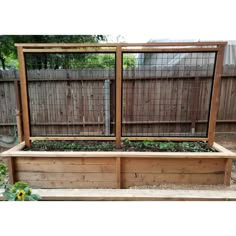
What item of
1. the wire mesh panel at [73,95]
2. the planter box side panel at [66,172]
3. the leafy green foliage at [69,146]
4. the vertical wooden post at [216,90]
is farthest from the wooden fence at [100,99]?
the planter box side panel at [66,172]

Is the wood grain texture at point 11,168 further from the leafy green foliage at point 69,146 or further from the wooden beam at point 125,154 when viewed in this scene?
the leafy green foliage at point 69,146

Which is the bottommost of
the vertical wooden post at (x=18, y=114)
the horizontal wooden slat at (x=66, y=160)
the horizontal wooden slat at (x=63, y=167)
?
the horizontal wooden slat at (x=63, y=167)

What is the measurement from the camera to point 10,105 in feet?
11.6

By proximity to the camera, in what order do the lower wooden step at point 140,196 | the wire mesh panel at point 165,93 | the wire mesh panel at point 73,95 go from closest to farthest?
1. the lower wooden step at point 140,196
2. the wire mesh panel at point 73,95
3. the wire mesh panel at point 165,93

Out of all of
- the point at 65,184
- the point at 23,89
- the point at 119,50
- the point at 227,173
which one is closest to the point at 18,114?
the point at 23,89

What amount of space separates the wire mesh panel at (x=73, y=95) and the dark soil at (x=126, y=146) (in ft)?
2.47

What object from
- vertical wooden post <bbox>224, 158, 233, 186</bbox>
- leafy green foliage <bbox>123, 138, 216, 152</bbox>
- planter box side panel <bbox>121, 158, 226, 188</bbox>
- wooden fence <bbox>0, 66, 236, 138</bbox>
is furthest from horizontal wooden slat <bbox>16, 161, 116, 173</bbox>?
vertical wooden post <bbox>224, 158, 233, 186</bbox>

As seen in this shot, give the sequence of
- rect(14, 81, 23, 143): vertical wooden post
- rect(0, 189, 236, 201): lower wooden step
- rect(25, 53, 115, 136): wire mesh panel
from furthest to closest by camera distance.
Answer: rect(25, 53, 115, 136): wire mesh panel < rect(14, 81, 23, 143): vertical wooden post < rect(0, 189, 236, 201): lower wooden step

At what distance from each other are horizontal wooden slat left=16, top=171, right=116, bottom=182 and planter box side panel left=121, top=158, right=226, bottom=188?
8.9 inches

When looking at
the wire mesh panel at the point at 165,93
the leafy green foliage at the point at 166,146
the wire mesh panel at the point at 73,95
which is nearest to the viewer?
the leafy green foliage at the point at 166,146

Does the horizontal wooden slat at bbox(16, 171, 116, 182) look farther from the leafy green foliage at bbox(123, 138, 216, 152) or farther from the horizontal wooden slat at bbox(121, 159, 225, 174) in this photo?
the leafy green foliage at bbox(123, 138, 216, 152)

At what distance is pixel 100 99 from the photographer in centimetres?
329

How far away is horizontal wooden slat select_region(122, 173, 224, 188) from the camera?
6.99ft

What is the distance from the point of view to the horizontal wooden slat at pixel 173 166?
212cm
